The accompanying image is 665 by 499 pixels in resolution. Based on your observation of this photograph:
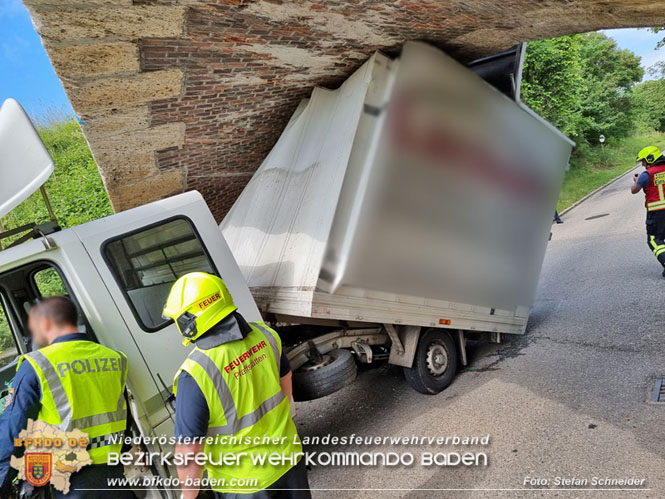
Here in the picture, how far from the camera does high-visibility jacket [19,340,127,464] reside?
2.40 meters

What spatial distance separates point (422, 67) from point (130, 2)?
96.6 inches

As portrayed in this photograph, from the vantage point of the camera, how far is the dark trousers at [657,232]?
658 cm

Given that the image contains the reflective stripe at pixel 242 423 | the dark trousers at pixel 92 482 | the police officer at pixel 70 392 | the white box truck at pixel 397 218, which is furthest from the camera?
the white box truck at pixel 397 218

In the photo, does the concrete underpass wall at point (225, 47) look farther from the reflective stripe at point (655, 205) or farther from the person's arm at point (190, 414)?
the reflective stripe at point (655, 205)

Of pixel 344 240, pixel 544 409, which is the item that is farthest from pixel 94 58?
pixel 544 409

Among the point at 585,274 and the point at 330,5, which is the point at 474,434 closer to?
the point at 330,5

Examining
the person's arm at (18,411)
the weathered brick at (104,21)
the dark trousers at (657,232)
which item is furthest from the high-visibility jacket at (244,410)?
the dark trousers at (657,232)

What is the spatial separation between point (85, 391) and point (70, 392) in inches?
3.3

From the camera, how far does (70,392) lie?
244 centimetres

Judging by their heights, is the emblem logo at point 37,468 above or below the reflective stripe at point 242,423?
Answer: below

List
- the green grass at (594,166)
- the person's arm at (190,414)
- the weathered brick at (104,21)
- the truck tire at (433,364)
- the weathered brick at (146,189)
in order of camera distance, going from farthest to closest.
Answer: the green grass at (594,166)
the weathered brick at (146,189)
the truck tire at (433,364)
the weathered brick at (104,21)
the person's arm at (190,414)

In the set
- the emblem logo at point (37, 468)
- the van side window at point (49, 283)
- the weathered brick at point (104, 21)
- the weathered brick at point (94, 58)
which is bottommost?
the emblem logo at point (37, 468)

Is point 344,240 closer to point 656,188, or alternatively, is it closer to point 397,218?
point 397,218

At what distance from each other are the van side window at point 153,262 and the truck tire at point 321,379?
1.24 metres
